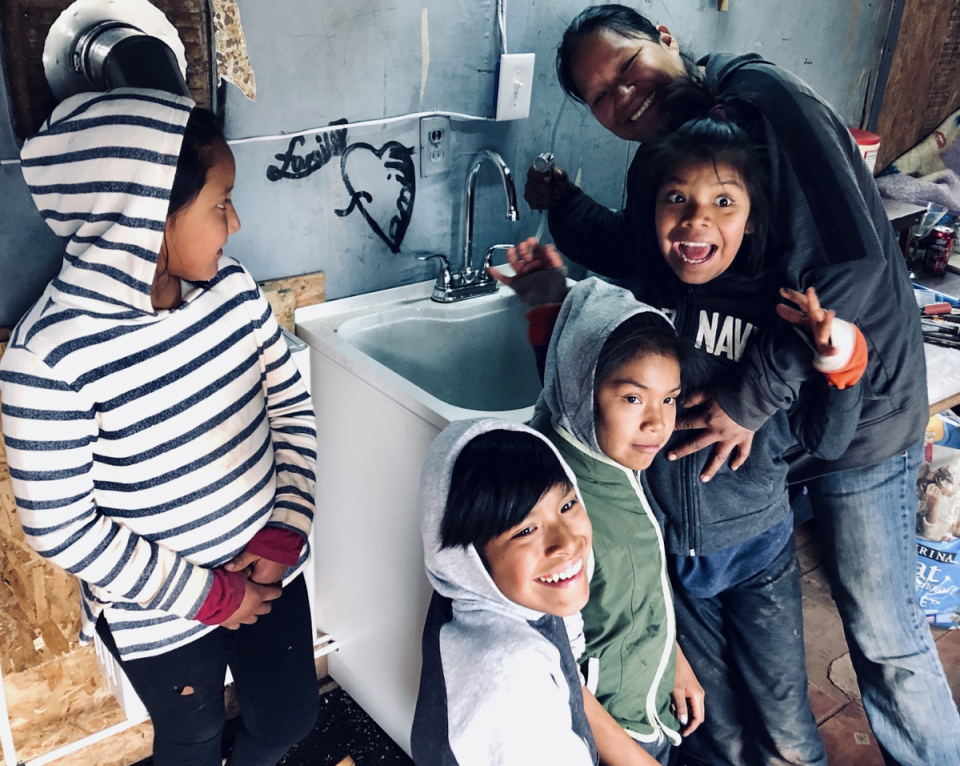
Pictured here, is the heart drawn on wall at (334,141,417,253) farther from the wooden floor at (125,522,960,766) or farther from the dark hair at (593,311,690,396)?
the wooden floor at (125,522,960,766)

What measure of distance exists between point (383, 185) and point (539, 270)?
46cm

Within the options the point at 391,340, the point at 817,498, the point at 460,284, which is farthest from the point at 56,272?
the point at 817,498

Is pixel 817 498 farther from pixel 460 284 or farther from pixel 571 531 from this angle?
pixel 460 284

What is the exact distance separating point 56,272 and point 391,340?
2.10 feet

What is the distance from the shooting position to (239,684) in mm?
1354

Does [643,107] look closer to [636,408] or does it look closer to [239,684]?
[636,408]

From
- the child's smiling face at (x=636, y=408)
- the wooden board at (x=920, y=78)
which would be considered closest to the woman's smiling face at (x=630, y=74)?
the child's smiling face at (x=636, y=408)

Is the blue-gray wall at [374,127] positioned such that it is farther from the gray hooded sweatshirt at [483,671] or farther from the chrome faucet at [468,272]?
the gray hooded sweatshirt at [483,671]

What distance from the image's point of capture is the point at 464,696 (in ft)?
3.50

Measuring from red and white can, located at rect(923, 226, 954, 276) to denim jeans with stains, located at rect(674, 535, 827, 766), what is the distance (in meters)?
1.35

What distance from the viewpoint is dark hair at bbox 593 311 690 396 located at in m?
1.20

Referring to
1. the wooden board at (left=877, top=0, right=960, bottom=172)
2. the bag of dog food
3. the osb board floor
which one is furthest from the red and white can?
the osb board floor

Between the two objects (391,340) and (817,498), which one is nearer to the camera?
(817,498)

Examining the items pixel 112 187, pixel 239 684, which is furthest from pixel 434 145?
pixel 239 684
